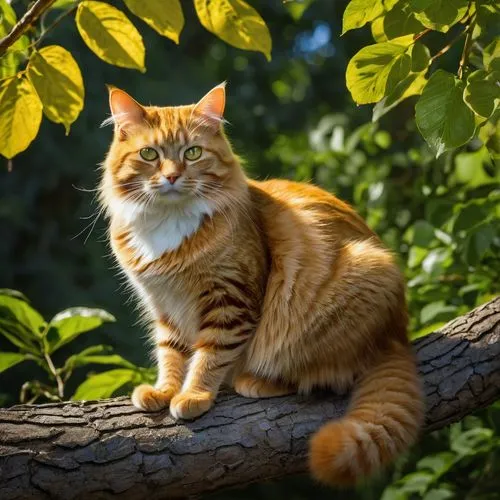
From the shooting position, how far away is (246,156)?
18.0ft

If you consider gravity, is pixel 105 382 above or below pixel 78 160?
below

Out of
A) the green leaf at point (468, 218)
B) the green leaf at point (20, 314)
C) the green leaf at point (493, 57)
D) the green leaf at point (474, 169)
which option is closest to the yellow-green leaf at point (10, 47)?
the green leaf at point (20, 314)

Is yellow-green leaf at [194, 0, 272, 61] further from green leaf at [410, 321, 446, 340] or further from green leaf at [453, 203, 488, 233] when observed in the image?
green leaf at [410, 321, 446, 340]

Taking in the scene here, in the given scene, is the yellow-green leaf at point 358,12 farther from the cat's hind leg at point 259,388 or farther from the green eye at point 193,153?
the cat's hind leg at point 259,388

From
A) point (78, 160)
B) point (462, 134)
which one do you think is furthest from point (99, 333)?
point (462, 134)

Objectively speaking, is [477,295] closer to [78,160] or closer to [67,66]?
[67,66]

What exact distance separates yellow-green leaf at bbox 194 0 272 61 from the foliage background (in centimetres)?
134

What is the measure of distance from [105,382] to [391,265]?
87 centimetres

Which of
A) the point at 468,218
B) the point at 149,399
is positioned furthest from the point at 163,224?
the point at 468,218

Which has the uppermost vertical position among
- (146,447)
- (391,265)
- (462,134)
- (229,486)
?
(462,134)

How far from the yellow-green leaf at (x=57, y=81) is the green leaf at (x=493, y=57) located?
842 mm

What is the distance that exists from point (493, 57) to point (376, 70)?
232 mm

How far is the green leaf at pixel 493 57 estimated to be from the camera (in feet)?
5.15

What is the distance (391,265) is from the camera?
2.26 m
